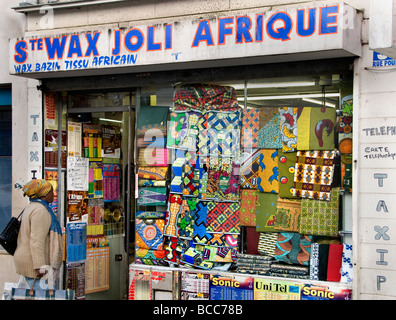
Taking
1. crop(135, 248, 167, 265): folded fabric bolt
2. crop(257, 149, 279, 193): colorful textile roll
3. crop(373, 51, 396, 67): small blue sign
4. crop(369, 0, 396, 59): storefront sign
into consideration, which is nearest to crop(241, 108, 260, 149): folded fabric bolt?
crop(257, 149, 279, 193): colorful textile roll

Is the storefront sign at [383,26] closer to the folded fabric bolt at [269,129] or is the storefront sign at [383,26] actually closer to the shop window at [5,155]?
the folded fabric bolt at [269,129]

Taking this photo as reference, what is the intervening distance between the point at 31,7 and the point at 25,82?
108 centimetres

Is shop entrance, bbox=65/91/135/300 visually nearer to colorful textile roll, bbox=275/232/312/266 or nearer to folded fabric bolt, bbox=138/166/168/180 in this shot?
folded fabric bolt, bbox=138/166/168/180

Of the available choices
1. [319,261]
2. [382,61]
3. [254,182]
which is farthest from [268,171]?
[382,61]

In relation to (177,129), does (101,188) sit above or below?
below

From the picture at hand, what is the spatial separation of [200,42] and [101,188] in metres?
3.08

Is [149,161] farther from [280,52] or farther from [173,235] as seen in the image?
[280,52]

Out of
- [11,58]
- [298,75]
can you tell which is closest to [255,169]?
[298,75]

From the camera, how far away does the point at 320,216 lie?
6.64 metres

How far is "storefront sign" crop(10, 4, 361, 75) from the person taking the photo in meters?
6.02

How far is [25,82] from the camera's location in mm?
8367

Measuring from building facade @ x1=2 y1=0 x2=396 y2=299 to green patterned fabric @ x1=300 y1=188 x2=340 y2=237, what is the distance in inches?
3.3

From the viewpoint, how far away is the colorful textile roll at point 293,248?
22.1 ft

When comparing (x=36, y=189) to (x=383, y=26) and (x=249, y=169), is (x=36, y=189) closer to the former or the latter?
(x=249, y=169)
